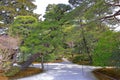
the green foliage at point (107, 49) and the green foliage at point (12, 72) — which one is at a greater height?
the green foliage at point (107, 49)

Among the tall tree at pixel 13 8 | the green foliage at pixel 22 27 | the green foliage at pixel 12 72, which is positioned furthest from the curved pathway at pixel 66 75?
the tall tree at pixel 13 8

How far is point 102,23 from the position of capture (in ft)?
52.0

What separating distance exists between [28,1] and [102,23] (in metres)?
12.7

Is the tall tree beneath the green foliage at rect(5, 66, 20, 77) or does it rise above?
above

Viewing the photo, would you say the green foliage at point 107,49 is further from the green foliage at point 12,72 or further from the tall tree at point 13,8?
the tall tree at point 13,8

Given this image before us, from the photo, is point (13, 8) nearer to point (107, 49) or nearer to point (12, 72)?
point (12, 72)

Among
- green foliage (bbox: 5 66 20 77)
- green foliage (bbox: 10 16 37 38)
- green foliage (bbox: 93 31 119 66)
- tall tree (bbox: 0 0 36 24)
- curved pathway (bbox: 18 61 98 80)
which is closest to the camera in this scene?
green foliage (bbox: 93 31 119 66)

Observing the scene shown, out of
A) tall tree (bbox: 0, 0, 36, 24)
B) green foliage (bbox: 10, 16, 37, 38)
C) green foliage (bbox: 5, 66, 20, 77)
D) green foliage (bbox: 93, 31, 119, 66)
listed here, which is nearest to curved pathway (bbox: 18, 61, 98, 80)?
green foliage (bbox: 5, 66, 20, 77)

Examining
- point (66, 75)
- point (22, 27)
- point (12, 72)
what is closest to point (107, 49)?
point (66, 75)

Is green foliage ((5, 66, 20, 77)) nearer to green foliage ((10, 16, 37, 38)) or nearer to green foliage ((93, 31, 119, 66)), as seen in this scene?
green foliage ((10, 16, 37, 38))

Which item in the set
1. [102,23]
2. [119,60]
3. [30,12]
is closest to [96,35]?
[102,23]

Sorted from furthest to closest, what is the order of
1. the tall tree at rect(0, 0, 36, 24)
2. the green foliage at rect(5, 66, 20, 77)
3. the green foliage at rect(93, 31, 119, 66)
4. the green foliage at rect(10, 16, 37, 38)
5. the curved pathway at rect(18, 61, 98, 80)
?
the tall tree at rect(0, 0, 36, 24)
the green foliage at rect(10, 16, 37, 38)
the green foliage at rect(5, 66, 20, 77)
the curved pathway at rect(18, 61, 98, 80)
the green foliage at rect(93, 31, 119, 66)

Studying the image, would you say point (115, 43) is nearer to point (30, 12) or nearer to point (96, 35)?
point (96, 35)

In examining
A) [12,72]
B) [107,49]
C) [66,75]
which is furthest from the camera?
[12,72]
